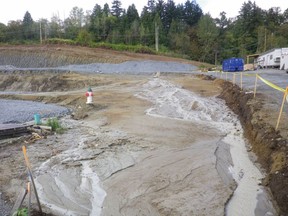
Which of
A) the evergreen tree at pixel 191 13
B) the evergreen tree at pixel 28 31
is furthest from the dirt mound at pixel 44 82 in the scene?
the evergreen tree at pixel 191 13

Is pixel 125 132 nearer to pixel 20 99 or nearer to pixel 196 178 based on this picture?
pixel 196 178

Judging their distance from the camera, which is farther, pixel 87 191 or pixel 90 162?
pixel 90 162

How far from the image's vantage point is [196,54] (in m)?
65.4

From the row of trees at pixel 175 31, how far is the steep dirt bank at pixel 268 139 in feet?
147

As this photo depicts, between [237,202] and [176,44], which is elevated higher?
[176,44]

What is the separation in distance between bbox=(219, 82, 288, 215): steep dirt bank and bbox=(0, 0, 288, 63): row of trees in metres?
44.7

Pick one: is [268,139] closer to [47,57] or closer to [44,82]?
[44,82]

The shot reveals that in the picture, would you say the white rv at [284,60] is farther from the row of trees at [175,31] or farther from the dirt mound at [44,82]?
the row of trees at [175,31]

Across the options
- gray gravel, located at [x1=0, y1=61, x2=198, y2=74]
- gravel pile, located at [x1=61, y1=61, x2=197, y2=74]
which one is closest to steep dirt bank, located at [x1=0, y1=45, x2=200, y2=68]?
gray gravel, located at [x1=0, y1=61, x2=198, y2=74]

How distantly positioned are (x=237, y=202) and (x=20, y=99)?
20587 millimetres

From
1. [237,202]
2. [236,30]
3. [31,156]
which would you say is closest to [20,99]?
[31,156]

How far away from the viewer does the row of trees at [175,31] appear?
63.1 m

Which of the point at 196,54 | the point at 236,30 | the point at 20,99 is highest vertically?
the point at 236,30

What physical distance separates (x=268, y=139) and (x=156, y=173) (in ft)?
10.3
